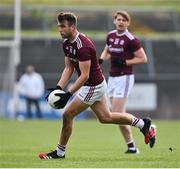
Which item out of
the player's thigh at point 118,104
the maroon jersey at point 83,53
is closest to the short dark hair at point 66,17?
the maroon jersey at point 83,53

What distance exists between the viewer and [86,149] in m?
13.9

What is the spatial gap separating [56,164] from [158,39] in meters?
24.3

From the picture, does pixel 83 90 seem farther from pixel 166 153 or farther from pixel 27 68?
pixel 27 68

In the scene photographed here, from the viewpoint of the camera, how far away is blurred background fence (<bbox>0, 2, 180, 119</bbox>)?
29.7 meters

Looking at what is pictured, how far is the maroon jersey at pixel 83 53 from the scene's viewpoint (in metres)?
10.8

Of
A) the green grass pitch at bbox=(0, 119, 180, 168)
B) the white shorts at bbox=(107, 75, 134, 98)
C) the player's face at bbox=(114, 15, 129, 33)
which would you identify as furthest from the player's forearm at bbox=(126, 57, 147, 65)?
the green grass pitch at bbox=(0, 119, 180, 168)

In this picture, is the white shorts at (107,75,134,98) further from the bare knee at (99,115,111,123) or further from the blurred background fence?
the blurred background fence

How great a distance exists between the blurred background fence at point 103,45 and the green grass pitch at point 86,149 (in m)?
8.15

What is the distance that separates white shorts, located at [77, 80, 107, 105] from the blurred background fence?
17554mm

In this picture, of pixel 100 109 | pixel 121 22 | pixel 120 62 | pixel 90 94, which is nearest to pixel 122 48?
pixel 120 62

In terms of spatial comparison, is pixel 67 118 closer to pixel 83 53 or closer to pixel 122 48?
pixel 83 53

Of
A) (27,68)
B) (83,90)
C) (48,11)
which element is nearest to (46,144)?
(83,90)

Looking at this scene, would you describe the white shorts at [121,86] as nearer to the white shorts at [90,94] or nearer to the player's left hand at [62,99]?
the white shorts at [90,94]

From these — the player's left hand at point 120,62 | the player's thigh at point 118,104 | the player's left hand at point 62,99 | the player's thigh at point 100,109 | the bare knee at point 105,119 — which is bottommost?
the player's thigh at point 118,104
